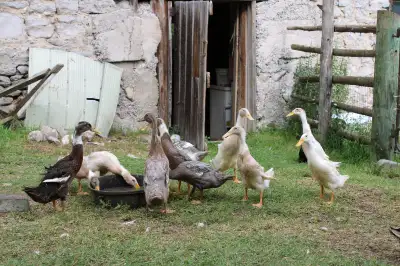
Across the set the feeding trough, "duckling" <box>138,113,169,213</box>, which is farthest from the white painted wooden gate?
"duckling" <box>138,113,169,213</box>

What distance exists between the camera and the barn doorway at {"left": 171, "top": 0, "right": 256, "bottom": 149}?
10.5m

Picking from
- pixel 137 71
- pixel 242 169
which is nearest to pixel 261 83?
pixel 137 71

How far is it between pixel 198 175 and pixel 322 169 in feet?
4.06

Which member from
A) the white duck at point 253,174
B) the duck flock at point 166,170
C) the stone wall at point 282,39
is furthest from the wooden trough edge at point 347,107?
the white duck at point 253,174

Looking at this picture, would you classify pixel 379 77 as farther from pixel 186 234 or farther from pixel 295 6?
pixel 186 234

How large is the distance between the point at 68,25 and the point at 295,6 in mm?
4000

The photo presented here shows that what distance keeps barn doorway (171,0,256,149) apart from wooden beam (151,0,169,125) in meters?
0.17

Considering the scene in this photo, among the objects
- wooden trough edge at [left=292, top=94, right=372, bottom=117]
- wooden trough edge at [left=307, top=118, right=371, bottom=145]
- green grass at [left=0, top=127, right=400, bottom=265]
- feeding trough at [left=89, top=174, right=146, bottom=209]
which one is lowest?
green grass at [left=0, top=127, right=400, bottom=265]

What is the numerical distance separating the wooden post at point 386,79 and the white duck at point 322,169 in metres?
2.16

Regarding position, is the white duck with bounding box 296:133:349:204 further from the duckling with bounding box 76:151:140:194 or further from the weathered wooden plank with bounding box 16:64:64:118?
the weathered wooden plank with bounding box 16:64:64:118

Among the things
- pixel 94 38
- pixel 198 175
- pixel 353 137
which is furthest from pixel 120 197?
pixel 94 38

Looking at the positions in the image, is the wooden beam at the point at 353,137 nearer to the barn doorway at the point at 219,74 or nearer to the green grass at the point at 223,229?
the green grass at the point at 223,229

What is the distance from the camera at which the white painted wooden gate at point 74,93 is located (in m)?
10.1

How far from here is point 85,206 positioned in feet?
21.0
